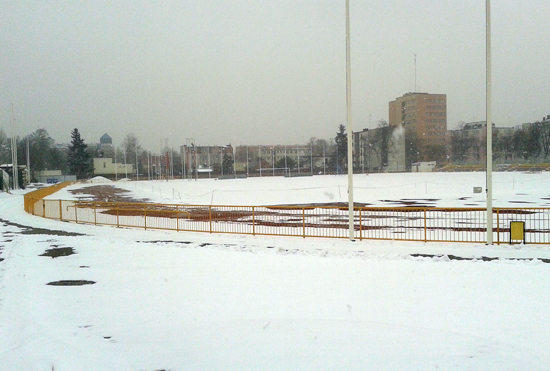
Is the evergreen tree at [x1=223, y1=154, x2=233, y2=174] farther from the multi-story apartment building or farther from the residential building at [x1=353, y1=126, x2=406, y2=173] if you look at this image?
the multi-story apartment building

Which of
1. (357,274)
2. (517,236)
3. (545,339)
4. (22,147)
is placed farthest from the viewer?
(22,147)

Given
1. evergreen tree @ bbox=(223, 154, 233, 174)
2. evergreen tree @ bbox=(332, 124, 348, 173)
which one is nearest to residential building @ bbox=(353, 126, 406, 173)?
evergreen tree @ bbox=(332, 124, 348, 173)

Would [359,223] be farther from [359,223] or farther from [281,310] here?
[281,310]

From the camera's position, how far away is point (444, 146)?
386ft

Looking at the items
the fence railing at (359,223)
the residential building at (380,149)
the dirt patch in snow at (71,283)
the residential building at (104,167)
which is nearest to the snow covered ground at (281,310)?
the dirt patch in snow at (71,283)

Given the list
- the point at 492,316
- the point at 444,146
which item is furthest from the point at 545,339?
the point at 444,146

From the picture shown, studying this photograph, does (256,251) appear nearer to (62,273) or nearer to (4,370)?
(62,273)

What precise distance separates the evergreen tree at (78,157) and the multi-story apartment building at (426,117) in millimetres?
84142

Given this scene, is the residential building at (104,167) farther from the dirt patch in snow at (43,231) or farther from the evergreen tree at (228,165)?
the dirt patch in snow at (43,231)

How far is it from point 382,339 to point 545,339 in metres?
2.39

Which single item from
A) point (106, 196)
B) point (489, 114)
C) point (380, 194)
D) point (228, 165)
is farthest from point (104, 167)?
point (489, 114)

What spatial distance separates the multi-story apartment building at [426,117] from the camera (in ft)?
399

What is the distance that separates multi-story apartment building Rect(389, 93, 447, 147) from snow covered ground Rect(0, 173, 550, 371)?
114 metres

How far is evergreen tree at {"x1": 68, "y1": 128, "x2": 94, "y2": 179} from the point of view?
113 m
